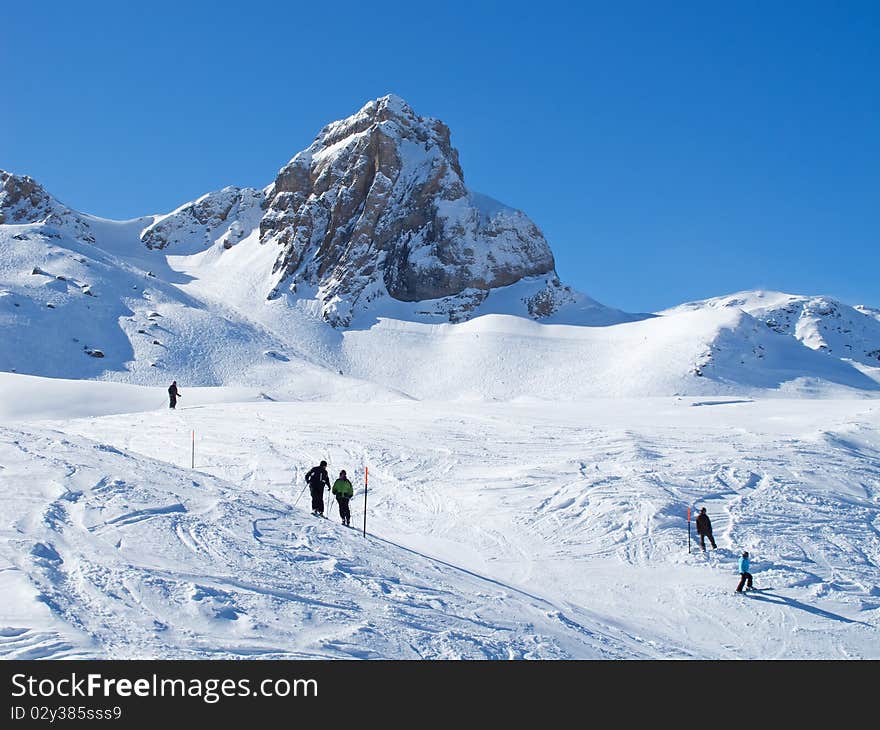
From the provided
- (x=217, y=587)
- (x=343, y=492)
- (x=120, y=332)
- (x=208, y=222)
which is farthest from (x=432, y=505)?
(x=208, y=222)

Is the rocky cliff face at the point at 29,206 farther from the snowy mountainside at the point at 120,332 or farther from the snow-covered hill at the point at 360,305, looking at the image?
the snowy mountainside at the point at 120,332

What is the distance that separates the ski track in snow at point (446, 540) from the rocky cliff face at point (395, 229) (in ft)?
174

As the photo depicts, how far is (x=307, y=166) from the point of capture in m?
97.1

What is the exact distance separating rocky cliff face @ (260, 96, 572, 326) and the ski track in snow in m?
53.2

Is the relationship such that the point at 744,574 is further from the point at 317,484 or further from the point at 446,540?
the point at 317,484

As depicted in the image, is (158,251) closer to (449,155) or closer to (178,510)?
(449,155)

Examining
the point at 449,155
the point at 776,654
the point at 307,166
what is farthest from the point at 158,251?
the point at 776,654

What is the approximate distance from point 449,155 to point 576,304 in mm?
28574

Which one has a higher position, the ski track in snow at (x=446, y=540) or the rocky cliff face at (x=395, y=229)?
the rocky cliff face at (x=395, y=229)

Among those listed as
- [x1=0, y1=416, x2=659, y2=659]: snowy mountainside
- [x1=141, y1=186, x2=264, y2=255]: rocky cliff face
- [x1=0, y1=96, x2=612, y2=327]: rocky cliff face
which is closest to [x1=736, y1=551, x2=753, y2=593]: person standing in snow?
[x1=0, y1=416, x2=659, y2=659]: snowy mountainside

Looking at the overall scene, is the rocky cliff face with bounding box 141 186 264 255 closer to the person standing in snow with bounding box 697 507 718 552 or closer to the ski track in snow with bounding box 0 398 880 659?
the ski track in snow with bounding box 0 398 880 659

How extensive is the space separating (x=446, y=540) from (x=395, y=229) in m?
71.3

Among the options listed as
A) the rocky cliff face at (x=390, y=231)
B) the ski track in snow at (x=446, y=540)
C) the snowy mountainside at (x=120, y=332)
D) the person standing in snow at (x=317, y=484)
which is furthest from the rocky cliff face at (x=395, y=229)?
the person standing in snow at (x=317, y=484)

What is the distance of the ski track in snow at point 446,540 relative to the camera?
9.12 metres
